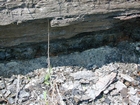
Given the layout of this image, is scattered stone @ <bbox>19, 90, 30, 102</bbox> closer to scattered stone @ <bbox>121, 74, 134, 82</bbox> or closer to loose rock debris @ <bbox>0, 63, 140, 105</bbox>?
loose rock debris @ <bbox>0, 63, 140, 105</bbox>

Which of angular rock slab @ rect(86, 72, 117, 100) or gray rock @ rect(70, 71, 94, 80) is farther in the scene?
gray rock @ rect(70, 71, 94, 80)

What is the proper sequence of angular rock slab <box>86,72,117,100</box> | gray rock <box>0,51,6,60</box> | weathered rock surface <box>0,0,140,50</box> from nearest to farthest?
weathered rock surface <box>0,0,140,50</box> < angular rock slab <box>86,72,117,100</box> < gray rock <box>0,51,6,60</box>

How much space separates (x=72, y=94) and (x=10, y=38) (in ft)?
2.82

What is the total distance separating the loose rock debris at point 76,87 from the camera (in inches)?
93.9

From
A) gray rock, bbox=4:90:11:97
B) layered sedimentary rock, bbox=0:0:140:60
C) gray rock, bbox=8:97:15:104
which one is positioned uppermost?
layered sedimentary rock, bbox=0:0:140:60

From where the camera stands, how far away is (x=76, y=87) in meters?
2.50

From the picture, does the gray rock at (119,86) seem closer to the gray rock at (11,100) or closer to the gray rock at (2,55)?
the gray rock at (11,100)

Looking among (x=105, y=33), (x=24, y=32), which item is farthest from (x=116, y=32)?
(x=24, y=32)

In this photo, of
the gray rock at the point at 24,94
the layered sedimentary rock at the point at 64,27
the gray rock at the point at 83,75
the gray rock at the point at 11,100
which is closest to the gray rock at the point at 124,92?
the gray rock at the point at 83,75

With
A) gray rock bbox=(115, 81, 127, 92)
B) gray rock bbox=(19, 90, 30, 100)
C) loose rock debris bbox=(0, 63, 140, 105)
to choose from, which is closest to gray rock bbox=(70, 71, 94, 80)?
loose rock debris bbox=(0, 63, 140, 105)

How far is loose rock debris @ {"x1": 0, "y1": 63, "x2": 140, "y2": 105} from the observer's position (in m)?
2.38

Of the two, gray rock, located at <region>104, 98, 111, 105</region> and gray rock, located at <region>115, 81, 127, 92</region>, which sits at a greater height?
gray rock, located at <region>115, 81, 127, 92</region>

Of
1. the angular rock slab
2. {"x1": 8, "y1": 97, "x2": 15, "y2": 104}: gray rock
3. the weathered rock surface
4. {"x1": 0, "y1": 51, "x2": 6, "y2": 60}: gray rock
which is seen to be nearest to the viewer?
the weathered rock surface

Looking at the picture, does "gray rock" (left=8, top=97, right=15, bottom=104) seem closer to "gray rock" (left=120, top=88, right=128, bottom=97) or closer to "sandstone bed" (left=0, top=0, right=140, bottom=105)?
"sandstone bed" (left=0, top=0, right=140, bottom=105)
